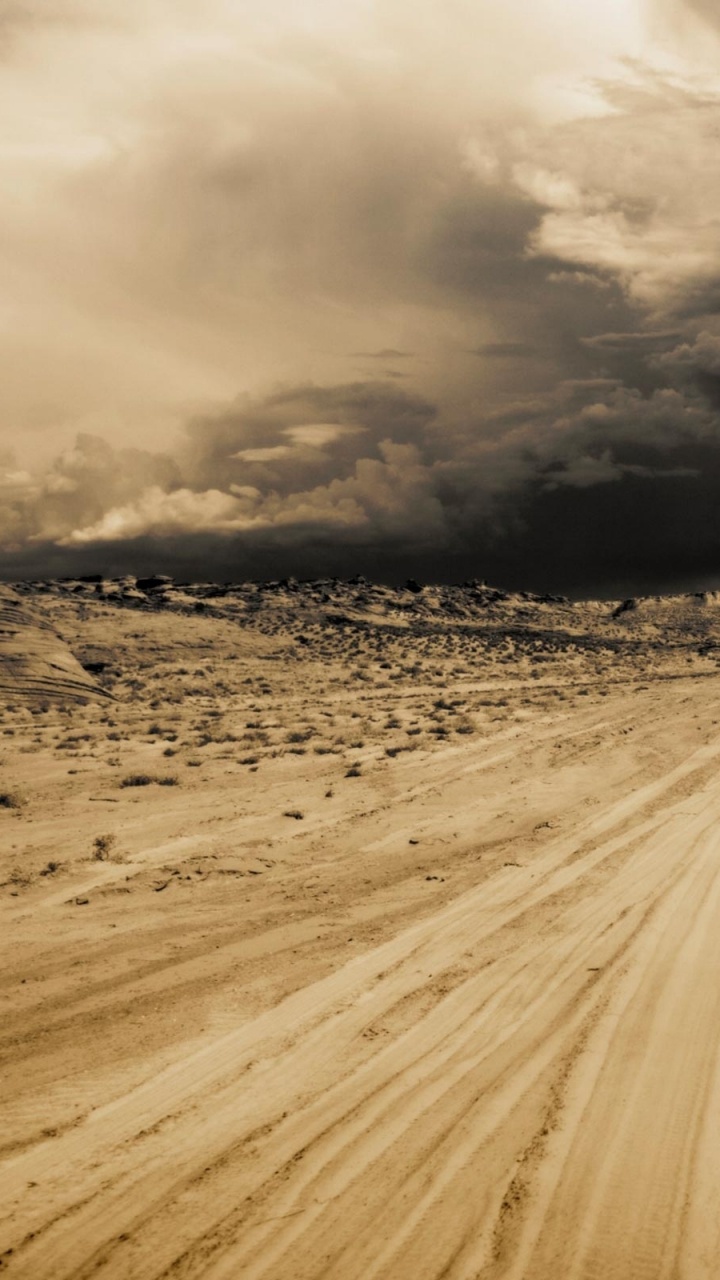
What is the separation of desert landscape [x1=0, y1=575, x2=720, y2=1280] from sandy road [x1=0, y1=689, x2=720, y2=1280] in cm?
2

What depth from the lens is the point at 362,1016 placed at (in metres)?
6.34

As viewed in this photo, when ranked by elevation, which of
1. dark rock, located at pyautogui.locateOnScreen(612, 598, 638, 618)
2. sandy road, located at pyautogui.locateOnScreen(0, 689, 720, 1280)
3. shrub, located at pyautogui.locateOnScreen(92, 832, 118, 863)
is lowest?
shrub, located at pyautogui.locateOnScreen(92, 832, 118, 863)

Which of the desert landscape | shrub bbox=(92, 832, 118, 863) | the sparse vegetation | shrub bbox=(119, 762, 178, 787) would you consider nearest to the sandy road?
the desert landscape

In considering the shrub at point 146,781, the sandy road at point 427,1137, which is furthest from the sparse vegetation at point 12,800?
the sandy road at point 427,1137

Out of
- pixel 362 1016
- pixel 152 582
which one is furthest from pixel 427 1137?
pixel 152 582

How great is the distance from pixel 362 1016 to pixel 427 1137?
163 cm

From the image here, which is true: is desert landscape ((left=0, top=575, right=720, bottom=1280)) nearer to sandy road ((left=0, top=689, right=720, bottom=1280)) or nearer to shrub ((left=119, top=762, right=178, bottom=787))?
sandy road ((left=0, top=689, right=720, bottom=1280))

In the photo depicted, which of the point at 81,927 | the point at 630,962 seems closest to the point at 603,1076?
the point at 630,962

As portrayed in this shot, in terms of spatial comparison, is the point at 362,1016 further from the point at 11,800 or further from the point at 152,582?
the point at 152,582

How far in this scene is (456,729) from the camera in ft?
75.0

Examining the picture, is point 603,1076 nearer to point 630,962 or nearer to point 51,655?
point 630,962

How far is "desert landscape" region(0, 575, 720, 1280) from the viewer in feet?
13.4

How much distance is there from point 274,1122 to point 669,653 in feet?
212

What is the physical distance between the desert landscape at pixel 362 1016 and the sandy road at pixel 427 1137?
2cm
